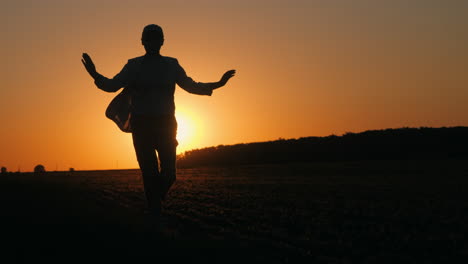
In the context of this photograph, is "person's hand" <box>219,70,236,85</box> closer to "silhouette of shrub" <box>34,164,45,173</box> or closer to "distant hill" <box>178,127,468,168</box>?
"distant hill" <box>178,127,468,168</box>

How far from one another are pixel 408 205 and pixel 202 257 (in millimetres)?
7556

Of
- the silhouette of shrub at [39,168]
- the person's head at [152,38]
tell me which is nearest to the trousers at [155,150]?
the person's head at [152,38]

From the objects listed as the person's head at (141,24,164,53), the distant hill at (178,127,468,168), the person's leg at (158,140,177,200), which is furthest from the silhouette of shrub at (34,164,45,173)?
the person's head at (141,24,164,53)

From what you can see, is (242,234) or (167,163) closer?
(242,234)

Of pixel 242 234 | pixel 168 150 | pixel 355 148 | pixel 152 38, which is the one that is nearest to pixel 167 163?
pixel 168 150

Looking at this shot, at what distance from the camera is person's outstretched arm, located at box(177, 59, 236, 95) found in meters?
8.16

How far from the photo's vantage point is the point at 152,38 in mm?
7930

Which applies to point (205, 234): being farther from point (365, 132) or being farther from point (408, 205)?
point (365, 132)

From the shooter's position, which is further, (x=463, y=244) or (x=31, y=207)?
(x=31, y=207)

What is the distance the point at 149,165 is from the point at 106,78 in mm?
1240

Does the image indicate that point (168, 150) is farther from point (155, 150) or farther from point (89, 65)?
point (89, 65)

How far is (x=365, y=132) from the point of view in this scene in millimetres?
63531

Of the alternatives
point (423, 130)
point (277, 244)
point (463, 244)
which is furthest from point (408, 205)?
point (423, 130)

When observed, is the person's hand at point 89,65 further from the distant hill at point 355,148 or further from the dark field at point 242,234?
the distant hill at point 355,148
